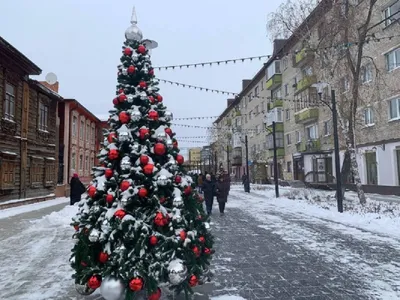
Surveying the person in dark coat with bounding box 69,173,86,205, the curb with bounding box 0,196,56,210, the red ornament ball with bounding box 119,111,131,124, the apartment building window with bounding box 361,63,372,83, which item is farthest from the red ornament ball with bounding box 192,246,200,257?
the apartment building window with bounding box 361,63,372,83

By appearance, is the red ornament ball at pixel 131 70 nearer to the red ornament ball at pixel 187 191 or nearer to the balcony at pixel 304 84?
the red ornament ball at pixel 187 191

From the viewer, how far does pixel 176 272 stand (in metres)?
3.48

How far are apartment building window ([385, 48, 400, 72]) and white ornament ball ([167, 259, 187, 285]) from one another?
67.6ft

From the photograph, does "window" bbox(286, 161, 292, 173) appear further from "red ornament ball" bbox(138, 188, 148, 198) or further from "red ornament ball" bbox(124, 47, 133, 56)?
"red ornament ball" bbox(138, 188, 148, 198)

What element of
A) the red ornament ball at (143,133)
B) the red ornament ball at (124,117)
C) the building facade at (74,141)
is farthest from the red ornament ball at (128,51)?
the building facade at (74,141)

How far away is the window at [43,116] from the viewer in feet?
67.6

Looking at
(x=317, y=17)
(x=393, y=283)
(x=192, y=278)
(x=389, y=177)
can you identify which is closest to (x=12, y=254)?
(x=192, y=278)

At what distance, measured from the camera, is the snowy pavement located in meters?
4.80

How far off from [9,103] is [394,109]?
2056cm

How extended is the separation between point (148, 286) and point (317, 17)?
17.1 meters

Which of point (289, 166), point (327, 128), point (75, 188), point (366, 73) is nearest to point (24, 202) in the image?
point (75, 188)

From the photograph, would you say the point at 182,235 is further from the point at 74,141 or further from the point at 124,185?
the point at 74,141

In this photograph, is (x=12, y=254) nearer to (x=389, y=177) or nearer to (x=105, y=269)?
(x=105, y=269)

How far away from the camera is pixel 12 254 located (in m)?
7.23
